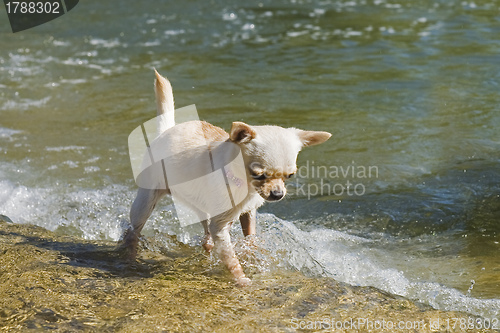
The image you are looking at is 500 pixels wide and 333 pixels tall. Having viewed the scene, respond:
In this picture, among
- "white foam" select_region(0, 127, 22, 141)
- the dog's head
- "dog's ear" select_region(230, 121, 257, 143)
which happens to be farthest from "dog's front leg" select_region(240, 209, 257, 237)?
"white foam" select_region(0, 127, 22, 141)

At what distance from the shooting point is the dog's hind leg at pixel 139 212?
4543mm

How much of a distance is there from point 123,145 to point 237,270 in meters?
3.99

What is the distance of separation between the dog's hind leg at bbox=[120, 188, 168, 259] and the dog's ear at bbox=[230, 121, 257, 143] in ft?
3.26

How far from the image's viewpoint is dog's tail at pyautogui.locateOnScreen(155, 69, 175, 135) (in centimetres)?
464

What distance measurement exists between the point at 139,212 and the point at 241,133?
1.20 meters

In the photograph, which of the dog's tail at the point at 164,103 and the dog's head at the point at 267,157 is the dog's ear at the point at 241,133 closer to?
the dog's head at the point at 267,157

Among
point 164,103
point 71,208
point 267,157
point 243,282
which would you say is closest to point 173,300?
point 243,282

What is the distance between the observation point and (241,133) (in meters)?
3.77

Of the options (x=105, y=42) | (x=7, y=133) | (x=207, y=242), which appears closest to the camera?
(x=207, y=242)

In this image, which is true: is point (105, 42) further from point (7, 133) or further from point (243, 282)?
point (243, 282)

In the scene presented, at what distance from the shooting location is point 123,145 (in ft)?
25.6

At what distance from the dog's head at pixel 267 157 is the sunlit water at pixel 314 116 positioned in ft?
2.89

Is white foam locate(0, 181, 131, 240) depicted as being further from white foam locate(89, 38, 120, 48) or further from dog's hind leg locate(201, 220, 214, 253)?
white foam locate(89, 38, 120, 48)

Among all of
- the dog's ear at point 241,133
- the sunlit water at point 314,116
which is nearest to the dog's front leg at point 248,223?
the sunlit water at point 314,116
